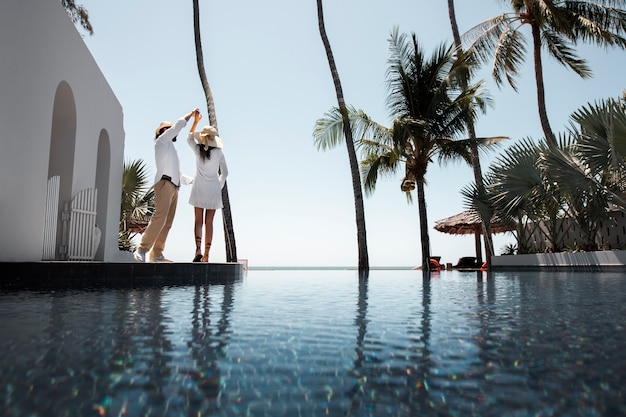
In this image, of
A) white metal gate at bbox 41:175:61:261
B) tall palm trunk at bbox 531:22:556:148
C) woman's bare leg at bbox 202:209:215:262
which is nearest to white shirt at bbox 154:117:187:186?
woman's bare leg at bbox 202:209:215:262

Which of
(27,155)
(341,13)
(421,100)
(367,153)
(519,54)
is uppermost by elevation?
(341,13)

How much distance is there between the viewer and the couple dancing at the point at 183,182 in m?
6.47

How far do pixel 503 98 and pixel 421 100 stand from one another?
3368mm

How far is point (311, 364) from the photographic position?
4.54ft

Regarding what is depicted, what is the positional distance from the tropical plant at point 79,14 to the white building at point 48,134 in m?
5.45

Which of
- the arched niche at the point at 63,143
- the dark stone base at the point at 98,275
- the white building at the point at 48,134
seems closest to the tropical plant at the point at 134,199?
the white building at the point at 48,134

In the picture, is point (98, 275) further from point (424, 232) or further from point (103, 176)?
point (424, 232)

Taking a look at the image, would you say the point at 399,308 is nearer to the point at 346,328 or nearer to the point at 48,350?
the point at 346,328

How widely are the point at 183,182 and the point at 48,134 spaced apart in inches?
86.4

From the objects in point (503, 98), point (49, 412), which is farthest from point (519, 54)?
point (49, 412)

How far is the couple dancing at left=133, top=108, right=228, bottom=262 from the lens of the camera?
6469 millimetres

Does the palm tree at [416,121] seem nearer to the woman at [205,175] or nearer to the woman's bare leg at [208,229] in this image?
the woman at [205,175]

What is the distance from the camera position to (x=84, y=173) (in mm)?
7395

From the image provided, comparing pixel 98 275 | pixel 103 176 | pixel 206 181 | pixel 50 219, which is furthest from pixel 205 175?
pixel 103 176
